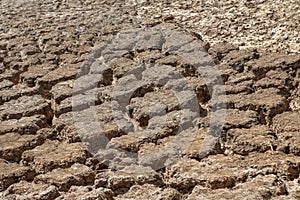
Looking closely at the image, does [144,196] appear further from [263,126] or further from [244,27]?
[244,27]

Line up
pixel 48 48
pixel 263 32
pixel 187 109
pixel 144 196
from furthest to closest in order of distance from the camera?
pixel 48 48
pixel 263 32
pixel 187 109
pixel 144 196

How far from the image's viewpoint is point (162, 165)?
2.21m

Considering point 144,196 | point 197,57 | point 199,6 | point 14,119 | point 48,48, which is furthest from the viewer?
point 199,6

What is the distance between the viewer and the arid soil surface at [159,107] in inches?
82.7

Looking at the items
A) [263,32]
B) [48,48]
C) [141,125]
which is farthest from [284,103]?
[48,48]

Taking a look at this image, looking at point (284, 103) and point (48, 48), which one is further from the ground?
point (284, 103)

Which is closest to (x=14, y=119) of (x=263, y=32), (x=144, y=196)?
(x=144, y=196)

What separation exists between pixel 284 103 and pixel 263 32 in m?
1.15

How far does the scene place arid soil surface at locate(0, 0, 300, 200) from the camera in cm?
210

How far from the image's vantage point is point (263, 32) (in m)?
3.57

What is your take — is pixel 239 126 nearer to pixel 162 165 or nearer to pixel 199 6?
pixel 162 165

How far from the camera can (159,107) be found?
2.67 meters

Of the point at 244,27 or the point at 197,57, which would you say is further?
the point at 244,27

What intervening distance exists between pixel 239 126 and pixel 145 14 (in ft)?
7.47
